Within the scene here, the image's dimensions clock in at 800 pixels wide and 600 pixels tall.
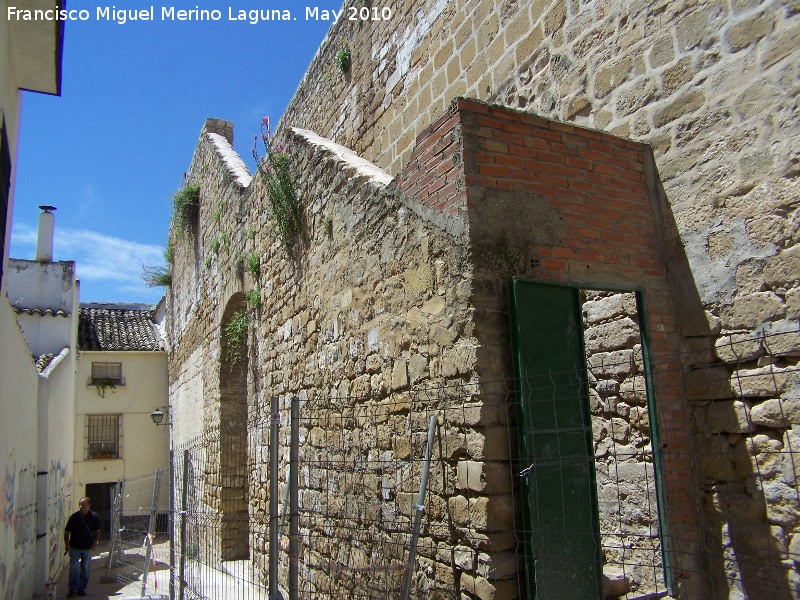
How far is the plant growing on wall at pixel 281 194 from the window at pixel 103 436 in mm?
13847

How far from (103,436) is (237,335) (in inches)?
468

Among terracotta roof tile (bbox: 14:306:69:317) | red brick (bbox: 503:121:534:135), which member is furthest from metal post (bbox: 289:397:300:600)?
terracotta roof tile (bbox: 14:306:69:317)

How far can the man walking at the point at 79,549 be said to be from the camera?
9.49m

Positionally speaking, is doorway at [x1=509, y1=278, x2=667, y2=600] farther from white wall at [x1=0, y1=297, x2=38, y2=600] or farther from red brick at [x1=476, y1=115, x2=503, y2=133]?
white wall at [x1=0, y1=297, x2=38, y2=600]

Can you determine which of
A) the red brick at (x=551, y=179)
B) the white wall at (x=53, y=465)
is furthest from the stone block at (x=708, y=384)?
the white wall at (x=53, y=465)

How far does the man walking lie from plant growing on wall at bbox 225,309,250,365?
132 inches

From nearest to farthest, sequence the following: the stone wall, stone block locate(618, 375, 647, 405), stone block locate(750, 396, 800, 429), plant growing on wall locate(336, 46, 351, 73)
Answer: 1. stone block locate(750, 396, 800, 429)
2. the stone wall
3. stone block locate(618, 375, 647, 405)
4. plant growing on wall locate(336, 46, 351, 73)

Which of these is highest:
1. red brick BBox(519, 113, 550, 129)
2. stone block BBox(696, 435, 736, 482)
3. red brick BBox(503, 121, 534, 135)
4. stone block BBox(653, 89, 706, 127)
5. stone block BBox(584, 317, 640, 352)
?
stone block BBox(653, 89, 706, 127)

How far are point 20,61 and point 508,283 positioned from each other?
4818 millimetres

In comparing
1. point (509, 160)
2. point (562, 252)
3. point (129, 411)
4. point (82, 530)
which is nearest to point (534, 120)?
point (509, 160)

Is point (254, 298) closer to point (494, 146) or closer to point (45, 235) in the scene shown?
point (494, 146)

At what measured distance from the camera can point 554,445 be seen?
3.42 meters

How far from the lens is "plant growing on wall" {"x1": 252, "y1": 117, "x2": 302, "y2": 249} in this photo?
21.3 feet

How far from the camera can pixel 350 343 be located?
16.8ft
